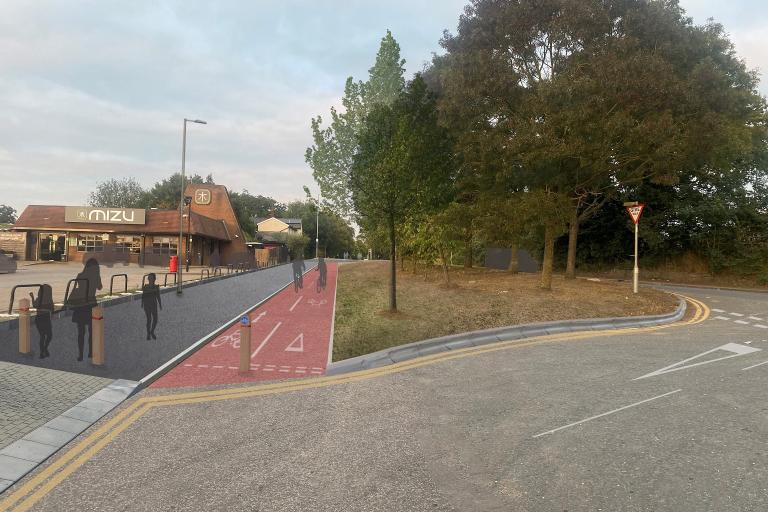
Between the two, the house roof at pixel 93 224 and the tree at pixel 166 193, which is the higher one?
the tree at pixel 166 193

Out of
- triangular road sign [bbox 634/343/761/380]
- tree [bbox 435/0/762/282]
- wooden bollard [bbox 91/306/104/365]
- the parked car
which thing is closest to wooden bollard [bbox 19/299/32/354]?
wooden bollard [bbox 91/306/104/365]

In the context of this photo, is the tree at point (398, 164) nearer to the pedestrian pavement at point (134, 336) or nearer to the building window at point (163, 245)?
the pedestrian pavement at point (134, 336)

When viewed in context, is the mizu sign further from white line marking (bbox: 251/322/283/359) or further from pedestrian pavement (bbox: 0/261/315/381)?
white line marking (bbox: 251/322/283/359)

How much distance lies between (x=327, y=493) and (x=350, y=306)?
12.0 meters

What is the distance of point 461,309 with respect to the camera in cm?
1413

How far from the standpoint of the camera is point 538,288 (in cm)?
1839

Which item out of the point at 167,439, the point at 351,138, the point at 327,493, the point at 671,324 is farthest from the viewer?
the point at 351,138

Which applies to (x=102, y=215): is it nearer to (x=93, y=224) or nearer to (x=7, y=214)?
(x=93, y=224)

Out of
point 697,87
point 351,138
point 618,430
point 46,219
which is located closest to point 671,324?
point 618,430

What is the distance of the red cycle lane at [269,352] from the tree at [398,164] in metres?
3.21

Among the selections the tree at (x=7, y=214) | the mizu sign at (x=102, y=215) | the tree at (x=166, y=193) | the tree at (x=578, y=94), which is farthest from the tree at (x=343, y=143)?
the tree at (x=7, y=214)

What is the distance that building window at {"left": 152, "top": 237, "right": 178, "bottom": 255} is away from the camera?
43469 millimetres

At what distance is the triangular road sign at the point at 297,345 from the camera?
362 inches

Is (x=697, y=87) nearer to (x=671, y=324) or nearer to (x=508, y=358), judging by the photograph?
(x=671, y=324)
